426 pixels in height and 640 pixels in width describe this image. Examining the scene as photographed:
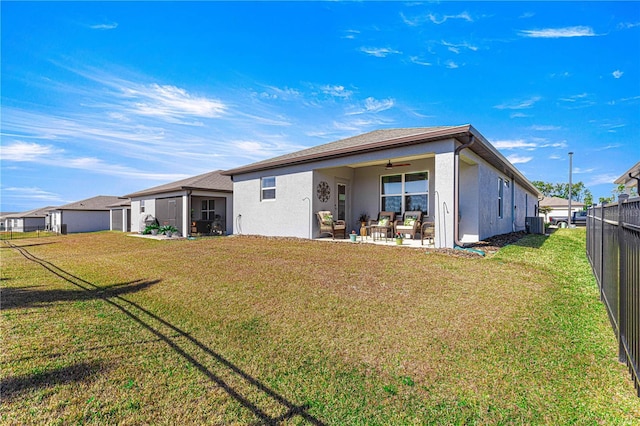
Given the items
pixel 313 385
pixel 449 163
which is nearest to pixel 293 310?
pixel 313 385

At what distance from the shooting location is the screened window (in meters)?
20.3

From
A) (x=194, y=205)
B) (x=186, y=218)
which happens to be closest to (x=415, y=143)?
(x=186, y=218)

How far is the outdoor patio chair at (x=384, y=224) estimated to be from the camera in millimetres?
10344

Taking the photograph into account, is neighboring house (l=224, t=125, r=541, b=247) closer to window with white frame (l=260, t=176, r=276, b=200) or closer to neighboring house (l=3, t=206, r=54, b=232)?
window with white frame (l=260, t=176, r=276, b=200)

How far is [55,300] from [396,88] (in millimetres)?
12885

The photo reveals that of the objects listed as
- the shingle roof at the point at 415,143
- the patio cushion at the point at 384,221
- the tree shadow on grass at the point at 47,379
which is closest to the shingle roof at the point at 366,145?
the shingle roof at the point at 415,143

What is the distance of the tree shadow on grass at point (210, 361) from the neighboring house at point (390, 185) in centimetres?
677

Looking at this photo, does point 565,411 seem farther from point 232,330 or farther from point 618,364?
point 232,330

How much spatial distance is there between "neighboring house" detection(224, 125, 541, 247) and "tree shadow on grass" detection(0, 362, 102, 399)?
25.6ft

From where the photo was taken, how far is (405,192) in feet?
37.6

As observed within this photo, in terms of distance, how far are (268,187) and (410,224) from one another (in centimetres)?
657

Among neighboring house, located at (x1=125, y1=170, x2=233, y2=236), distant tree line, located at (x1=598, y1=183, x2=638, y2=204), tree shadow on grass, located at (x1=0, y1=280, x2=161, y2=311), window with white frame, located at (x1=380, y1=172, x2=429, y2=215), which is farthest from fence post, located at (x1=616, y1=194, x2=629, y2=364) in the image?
neighboring house, located at (x1=125, y1=170, x2=233, y2=236)

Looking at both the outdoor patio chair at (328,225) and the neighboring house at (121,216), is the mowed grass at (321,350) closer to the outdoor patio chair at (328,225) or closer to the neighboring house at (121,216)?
the outdoor patio chair at (328,225)

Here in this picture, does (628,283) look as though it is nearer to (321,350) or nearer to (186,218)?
(321,350)
